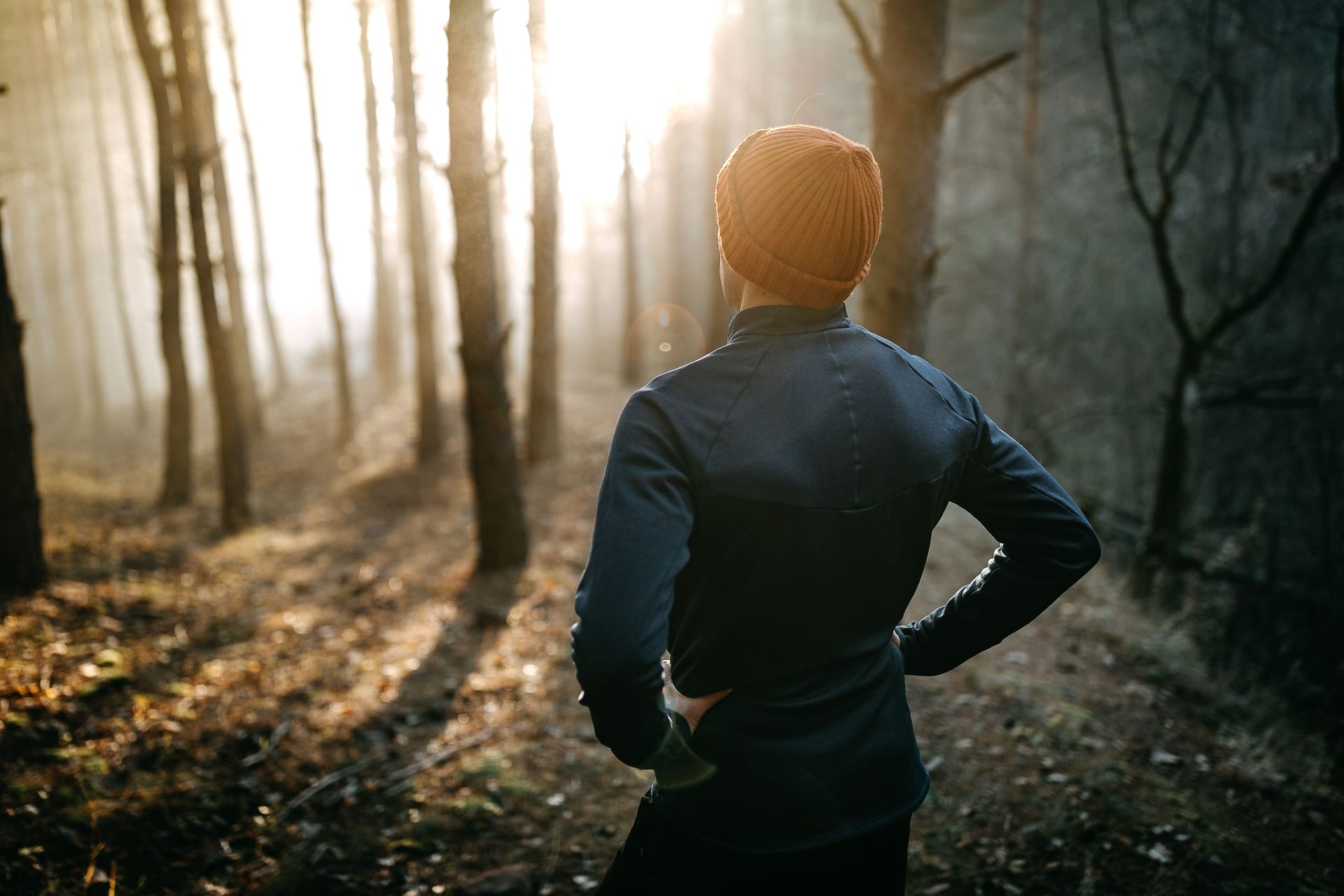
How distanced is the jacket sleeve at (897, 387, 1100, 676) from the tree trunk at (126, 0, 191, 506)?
38.5 feet

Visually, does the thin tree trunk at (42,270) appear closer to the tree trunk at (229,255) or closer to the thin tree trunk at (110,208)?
the thin tree trunk at (110,208)

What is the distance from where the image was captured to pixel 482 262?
23.2 ft

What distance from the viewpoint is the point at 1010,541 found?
5.99 feet

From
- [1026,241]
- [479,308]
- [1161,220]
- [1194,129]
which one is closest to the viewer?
[479,308]

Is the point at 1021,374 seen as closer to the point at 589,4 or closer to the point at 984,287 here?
the point at 984,287

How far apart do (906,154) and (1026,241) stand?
10135mm

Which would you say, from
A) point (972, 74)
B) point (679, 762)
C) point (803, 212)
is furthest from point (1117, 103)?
point (679, 762)

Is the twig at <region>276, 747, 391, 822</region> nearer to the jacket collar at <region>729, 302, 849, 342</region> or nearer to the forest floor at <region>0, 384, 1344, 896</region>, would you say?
the forest floor at <region>0, 384, 1344, 896</region>

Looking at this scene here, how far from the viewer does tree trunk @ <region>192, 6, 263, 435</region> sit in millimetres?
13703

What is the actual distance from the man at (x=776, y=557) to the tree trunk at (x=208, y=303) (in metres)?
10.3

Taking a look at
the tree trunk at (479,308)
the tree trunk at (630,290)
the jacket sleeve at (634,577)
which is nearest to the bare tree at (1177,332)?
the tree trunk at (479,308)

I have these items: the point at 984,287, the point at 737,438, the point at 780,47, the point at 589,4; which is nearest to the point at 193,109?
the point at 589,4

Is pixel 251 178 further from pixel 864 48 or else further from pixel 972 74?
pixel 972 74

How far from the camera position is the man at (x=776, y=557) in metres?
1.37
